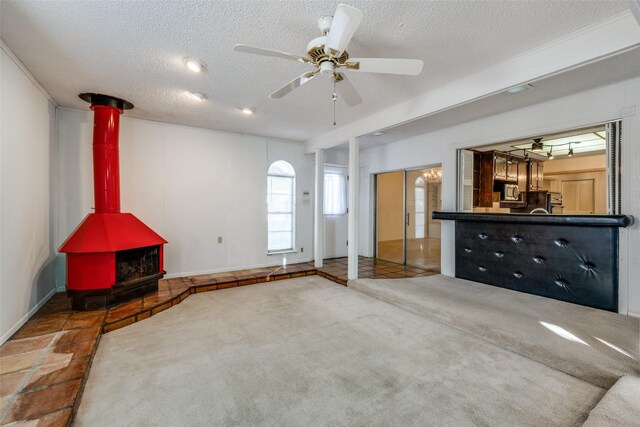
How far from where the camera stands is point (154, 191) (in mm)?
4602

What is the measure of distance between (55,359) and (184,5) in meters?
2.83

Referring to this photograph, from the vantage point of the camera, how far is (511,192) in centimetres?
563

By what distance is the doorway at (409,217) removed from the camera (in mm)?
5586

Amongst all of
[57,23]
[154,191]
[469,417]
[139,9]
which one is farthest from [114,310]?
[469,417]

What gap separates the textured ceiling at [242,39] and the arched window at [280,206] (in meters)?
2.35

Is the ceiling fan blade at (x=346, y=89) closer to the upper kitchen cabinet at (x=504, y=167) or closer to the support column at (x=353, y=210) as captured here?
the support column at (x=353, y=210)

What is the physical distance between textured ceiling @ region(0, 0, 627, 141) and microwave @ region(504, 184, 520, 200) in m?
3.35

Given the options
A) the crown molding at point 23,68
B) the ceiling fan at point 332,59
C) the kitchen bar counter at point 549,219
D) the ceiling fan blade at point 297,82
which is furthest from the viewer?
the kitchen bar counter at point 549,219

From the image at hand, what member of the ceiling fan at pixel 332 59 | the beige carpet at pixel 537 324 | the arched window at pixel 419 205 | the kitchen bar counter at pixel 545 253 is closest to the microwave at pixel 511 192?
the arched window at pixel 419 205

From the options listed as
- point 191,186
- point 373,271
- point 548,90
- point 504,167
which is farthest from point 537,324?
point 191,186

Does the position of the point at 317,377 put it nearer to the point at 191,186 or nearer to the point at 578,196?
the point at 191,186

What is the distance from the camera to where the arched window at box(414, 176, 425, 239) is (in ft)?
19.1

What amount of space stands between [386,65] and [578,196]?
6697 mm

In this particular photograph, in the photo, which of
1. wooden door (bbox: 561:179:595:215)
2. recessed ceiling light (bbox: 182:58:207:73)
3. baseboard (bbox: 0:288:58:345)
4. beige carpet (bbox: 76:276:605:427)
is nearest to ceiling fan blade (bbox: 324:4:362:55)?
recessed ceiling light (bbox: 182:58:207:73)
